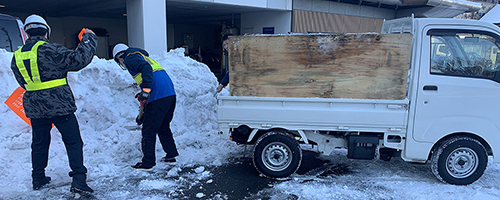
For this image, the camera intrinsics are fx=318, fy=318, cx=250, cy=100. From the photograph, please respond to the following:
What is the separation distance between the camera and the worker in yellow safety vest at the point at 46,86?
3430mm

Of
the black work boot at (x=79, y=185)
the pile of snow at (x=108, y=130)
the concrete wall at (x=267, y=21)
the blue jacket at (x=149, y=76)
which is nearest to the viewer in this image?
the black work boot at (x=79, y=185)

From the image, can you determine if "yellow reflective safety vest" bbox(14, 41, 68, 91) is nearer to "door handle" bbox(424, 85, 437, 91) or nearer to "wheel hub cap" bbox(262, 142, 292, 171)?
"wheel hub cap" bbox(262, 142, 292, 171)

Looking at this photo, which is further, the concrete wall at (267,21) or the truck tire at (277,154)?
the concrete wall at (267,21)

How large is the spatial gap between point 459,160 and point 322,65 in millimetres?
2102

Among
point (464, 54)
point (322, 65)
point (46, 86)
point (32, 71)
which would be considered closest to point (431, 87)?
point (464, 54)

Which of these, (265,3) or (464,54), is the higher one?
(265,3)

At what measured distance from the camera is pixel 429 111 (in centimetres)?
388

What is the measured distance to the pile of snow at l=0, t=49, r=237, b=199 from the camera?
14.0 ft

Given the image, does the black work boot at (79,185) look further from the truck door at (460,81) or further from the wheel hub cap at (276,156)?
the truck door at (460,81)

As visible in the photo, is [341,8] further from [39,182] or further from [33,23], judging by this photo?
[39,182]

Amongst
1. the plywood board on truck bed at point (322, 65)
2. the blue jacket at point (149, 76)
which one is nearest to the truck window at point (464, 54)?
the plywood board on truck bed at point (322, 65)

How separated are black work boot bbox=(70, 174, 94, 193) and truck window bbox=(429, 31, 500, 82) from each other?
4309 millimetres

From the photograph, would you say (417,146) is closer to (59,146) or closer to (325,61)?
(325,61)

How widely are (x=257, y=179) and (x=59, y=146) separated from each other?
3.02 metres
